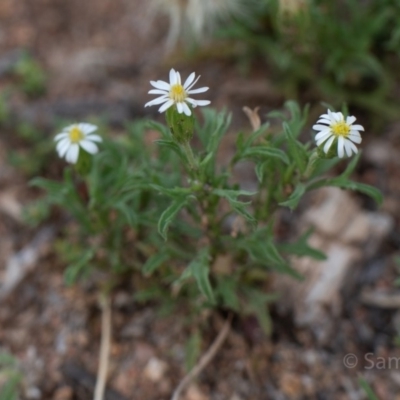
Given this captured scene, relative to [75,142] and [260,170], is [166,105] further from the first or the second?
[75,142]

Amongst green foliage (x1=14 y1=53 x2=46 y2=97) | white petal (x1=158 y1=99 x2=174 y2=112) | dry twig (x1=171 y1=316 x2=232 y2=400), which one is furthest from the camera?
green foliage (x1=14 y1=53 x2=46 y2=97)

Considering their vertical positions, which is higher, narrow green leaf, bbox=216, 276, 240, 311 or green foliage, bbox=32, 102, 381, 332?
green foliage, bbox=32, 102, 381, 332

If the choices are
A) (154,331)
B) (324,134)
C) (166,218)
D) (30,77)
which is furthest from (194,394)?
(30,77)

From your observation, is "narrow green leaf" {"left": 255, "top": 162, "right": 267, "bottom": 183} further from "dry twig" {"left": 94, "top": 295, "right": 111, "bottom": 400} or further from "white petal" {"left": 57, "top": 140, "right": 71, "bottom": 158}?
"dry twig" {"left": 94, "top": 295, "right": 111, "bottom": 400}

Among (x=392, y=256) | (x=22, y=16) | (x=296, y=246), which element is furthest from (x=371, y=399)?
(x=22, y=16)

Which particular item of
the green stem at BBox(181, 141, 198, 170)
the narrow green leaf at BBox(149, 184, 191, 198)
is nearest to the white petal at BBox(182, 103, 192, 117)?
the green stem at BBox(181, 141, 198, 170)

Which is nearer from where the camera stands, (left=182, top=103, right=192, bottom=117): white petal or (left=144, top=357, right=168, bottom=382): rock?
(left=182, top=103, right=192, bottom=117): white petal

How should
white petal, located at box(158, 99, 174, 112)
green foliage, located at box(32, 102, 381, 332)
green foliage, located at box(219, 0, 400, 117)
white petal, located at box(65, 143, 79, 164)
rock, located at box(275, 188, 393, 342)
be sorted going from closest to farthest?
white petal, located at box(158, 99, 174, 112) < green foliage, located at box(32, 102, 381, 332) < white petal, located at box(65, 143, 79, 164) < rock, located at box(275, 188, 393, 342) < green foliage, located at box(219, 0, 400, 117)

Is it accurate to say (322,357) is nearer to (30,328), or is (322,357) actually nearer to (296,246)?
(296,246)
